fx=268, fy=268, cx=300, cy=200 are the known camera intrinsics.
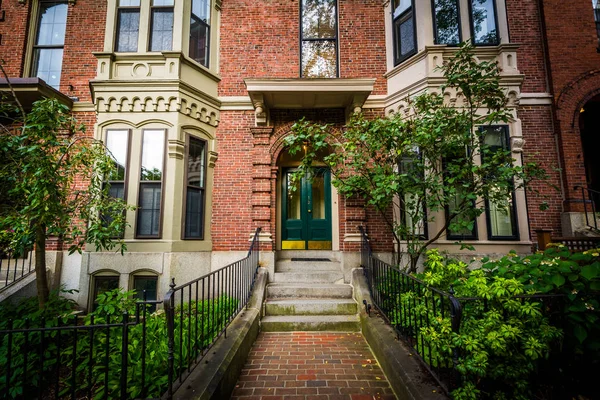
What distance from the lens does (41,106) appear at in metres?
3.98

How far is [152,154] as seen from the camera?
612 centimetres

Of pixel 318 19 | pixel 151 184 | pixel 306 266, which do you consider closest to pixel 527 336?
pixel 306 266

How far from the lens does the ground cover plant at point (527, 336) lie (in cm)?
225

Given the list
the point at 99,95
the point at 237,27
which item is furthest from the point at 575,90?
the point at 99,95

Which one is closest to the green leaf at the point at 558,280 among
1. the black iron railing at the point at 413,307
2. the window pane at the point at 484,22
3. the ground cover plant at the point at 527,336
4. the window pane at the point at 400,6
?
the ground cover plant at the point at 527,336

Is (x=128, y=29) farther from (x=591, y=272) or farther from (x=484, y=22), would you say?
(x=591, y=272)

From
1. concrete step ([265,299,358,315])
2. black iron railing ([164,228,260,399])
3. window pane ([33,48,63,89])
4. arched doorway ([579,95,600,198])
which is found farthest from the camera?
arched doorway ([579,95,600,198])

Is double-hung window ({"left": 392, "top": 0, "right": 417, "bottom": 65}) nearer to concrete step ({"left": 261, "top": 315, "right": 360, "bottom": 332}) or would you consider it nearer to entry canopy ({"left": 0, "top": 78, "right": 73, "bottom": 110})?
concrete step ({"left": 261, "top": 315, "right": 360, "bottom": 332})

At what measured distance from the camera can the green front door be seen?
742 cm

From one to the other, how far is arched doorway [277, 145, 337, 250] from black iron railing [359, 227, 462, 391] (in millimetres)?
1653

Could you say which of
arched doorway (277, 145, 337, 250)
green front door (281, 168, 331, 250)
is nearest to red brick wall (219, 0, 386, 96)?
arched doorway (277, 145, 337, 250)

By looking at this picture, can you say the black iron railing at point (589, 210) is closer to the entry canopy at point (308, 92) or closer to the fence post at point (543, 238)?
the fence post at point (543, 238)

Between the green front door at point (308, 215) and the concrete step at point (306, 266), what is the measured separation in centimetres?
90

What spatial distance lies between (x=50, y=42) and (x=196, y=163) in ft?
17.7
